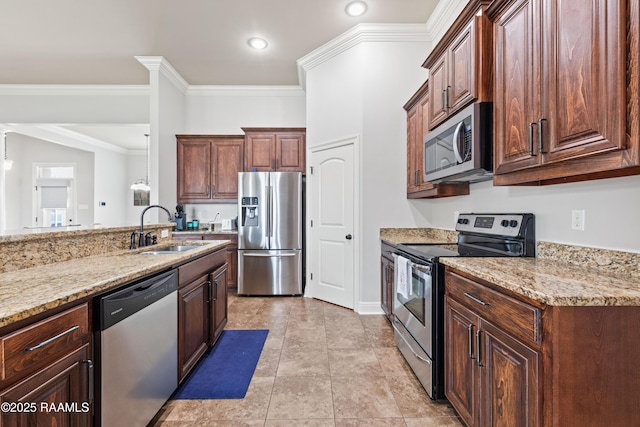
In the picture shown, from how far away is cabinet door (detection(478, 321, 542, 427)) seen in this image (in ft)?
3.51

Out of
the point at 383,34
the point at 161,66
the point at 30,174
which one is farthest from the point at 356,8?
the point at 30,174

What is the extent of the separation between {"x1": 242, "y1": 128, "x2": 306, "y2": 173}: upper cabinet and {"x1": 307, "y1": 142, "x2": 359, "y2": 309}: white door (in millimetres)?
518

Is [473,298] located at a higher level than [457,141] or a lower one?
lower

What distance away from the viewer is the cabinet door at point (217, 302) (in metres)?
2.47

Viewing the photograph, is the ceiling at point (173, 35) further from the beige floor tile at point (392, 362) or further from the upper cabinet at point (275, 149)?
the beige floor tile at point (392, 362)

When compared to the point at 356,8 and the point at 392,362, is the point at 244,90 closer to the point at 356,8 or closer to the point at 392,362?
the point at 356,8

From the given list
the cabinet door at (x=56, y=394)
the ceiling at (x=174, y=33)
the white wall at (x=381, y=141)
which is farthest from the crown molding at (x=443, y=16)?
the cabinet door at (x=56, y=394)

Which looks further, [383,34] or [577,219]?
[383,34]

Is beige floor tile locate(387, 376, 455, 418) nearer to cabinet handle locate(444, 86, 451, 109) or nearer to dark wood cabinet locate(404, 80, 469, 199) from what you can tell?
dark wood cabinet locate(404, 80, 469, 199)

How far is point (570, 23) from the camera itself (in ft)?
4.16

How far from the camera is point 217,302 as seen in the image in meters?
2.62

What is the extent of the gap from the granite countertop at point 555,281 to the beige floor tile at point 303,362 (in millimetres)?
1259

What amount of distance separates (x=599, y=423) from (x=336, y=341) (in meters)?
1.94

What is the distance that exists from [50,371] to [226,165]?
3.94 m
